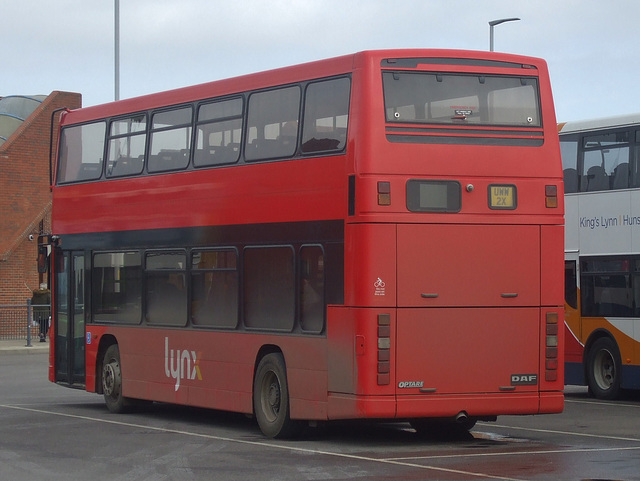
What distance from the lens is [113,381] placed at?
62.3 feet

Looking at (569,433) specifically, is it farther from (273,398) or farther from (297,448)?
(297,448)

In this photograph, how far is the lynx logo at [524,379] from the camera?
46.3 ft

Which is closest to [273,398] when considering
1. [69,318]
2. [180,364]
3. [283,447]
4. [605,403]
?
[283,447]

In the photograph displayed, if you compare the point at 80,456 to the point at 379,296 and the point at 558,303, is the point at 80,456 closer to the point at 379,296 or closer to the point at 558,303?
the point at 379,296

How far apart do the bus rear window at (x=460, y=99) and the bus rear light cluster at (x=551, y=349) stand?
2.17 meters

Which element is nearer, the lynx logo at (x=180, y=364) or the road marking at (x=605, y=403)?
the lynx logo at (x=180, y=364)

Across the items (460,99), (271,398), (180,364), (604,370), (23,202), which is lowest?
(604,370)

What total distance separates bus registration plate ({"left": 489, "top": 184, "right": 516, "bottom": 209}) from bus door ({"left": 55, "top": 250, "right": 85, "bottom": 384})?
26.3 ft

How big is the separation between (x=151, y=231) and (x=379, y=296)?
5.33m

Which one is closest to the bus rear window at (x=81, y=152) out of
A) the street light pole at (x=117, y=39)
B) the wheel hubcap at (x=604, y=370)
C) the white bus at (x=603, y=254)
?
the white bus at (x=603, y=254)

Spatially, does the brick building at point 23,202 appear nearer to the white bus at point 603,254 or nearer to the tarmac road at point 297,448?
the tarmac road at point 297,448

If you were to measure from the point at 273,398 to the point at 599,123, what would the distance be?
9.38 metres

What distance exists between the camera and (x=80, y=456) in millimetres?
13312

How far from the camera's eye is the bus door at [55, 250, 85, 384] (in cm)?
2011
